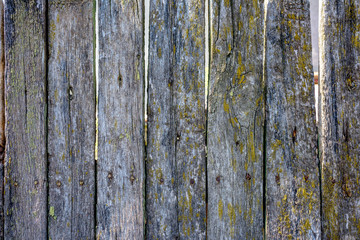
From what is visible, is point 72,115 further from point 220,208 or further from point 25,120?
point 220,208

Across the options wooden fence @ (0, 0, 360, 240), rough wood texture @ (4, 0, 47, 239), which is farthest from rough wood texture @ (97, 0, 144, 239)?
rough wood texture @ (4, 0, 47, 239)

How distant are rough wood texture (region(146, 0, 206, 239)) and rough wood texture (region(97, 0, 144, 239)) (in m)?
0.09

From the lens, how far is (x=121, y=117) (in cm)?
195

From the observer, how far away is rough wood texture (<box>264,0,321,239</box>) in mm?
1924

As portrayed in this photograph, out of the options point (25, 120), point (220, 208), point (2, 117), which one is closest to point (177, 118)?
point (220, 208)

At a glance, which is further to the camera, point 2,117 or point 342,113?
point 2,117

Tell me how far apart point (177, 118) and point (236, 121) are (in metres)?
0.39

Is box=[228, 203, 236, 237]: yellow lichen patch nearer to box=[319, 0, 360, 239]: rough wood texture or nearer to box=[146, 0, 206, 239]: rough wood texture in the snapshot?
box=[146, 0, 206, 239]: rough wood texture

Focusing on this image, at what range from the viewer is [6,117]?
2.02 metres

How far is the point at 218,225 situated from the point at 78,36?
61.6 inches

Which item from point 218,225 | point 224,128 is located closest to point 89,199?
point 218,225

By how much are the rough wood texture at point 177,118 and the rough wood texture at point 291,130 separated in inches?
18.3

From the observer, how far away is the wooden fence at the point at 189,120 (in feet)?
6.34

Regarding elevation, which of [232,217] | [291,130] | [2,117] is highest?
[2,117]
